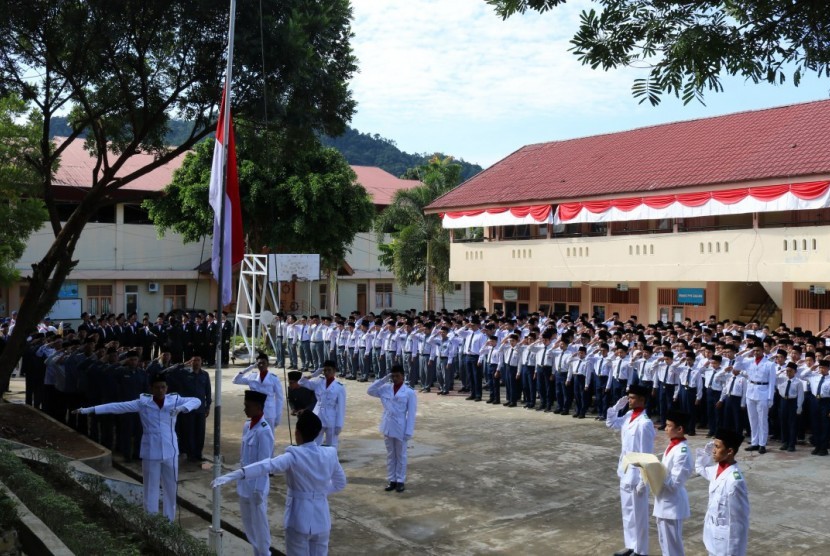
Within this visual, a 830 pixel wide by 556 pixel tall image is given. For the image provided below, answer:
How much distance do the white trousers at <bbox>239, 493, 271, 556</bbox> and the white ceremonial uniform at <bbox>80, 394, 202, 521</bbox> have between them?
1.55 m

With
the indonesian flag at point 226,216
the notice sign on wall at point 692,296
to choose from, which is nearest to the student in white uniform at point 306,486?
the indonesian flag at point 226,216

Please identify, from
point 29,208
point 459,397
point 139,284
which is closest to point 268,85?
point 459,397

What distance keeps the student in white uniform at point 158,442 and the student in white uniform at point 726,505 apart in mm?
5398

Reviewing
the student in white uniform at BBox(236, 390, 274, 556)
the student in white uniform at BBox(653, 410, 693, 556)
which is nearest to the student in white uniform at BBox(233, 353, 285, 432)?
the student in white uniform at BBox(236, 390, 274, 556)

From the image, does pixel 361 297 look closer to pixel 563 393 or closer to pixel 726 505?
pixel 563 393

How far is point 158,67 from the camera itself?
13.3 metres

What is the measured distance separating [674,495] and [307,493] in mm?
3085

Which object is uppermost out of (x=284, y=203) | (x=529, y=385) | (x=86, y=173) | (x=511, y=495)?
(x=86, y=173)

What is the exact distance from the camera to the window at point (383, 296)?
146 ft

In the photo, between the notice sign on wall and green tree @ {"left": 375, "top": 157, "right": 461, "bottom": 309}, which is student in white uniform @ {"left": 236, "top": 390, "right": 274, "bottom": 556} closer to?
the notice sign on wall

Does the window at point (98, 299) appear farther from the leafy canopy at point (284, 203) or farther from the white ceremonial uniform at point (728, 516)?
the white ceremonial uniform at point (728, 516)

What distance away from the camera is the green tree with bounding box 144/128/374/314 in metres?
30.3

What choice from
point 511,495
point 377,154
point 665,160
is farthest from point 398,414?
point 377,154

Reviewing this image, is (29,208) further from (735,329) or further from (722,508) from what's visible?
(722,508)
